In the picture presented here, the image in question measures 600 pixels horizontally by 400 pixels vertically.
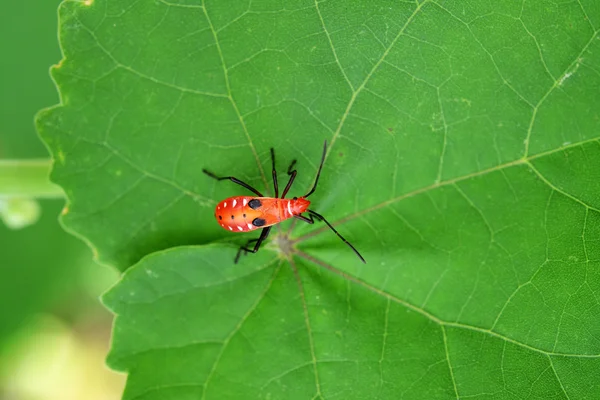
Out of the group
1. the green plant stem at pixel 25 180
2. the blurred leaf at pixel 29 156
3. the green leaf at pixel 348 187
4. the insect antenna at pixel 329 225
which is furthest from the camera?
the blurred leaf at pixel 29 156

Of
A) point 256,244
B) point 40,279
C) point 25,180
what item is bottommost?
point 40,279

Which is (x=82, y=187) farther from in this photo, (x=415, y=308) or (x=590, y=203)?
(x=590, y=203)

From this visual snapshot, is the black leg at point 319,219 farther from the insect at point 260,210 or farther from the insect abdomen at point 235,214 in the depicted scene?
the insect abdomen at point 235,214

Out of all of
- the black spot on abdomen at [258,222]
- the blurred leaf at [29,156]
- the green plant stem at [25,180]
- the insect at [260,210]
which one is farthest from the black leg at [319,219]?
the blurred leaf at [29,156]

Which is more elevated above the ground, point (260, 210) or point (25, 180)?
point (25, 180)

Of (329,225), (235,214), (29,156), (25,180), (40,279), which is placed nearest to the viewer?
(235,214)

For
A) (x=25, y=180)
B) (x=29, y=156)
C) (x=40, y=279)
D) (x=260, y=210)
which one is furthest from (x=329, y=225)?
(x=40, y=279)

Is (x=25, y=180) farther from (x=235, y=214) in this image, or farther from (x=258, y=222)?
(x=258, y=222)
